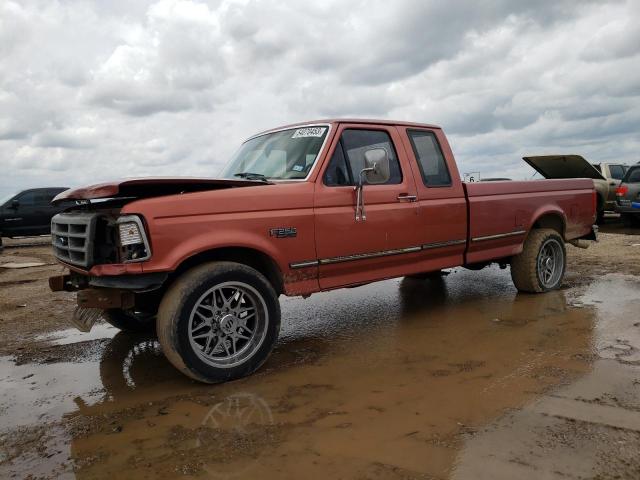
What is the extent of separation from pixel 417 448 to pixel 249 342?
5.28 feet

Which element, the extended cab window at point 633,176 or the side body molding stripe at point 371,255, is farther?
the extended cab window at point 633,176

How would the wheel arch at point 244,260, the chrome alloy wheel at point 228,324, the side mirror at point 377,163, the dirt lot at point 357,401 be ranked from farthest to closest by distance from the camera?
1. the side mirror at point 377,163
2. the wheel arch at point 244,260
3. the chrome alloy wheel at point 228,324
4. the dirt lot at point 357,401

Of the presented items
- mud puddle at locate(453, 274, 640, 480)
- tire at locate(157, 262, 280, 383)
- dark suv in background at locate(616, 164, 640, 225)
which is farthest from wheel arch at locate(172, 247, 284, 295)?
dark suv in background at locate(616, 164, 640, 225)

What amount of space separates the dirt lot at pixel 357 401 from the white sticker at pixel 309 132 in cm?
188

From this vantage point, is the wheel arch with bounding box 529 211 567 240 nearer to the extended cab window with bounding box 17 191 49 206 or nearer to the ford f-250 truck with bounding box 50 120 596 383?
the ford f-250 truck with bounding box 50 120 596 383

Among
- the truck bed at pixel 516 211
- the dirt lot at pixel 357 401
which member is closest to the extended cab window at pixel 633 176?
the truck bed at pixel 516 211

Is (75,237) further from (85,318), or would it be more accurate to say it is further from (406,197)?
(406,197)

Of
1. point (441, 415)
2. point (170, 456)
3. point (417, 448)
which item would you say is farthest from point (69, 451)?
point (441, 415)

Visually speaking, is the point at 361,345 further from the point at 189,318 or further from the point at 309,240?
the point at 189,318

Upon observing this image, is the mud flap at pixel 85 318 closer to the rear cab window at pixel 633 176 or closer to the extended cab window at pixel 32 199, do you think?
the extended cab window at pixel 32 199

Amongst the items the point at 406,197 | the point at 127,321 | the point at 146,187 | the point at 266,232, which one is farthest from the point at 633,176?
the point at 146,187

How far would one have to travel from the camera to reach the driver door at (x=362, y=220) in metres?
4.27

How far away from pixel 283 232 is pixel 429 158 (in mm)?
2051

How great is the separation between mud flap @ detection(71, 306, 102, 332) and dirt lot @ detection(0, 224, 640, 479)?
0.42 m
